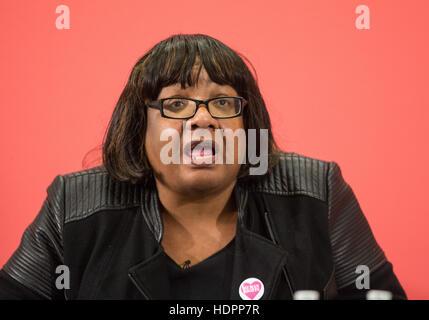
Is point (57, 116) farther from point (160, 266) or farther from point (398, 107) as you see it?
point (398, 107)

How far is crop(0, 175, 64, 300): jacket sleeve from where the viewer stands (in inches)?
54.9

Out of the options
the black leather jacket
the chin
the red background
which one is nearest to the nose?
the chin

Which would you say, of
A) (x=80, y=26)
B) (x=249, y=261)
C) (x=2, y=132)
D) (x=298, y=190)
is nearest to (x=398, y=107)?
(x=298, y=190)

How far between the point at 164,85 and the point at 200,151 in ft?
0.68

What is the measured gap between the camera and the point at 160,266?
1.33 metres

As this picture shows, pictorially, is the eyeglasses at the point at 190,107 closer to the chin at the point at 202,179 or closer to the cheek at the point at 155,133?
the cheek at the point at 155,133

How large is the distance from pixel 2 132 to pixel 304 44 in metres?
1.09

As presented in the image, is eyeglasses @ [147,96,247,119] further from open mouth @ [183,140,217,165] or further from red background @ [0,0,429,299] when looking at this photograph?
red background @ [0,0,429,299]

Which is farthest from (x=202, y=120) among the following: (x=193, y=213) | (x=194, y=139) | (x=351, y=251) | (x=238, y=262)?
(x=351, y=251)

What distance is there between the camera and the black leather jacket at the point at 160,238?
134cm

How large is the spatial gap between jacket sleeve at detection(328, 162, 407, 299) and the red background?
35 centimetres

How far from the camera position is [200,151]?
4.23ft

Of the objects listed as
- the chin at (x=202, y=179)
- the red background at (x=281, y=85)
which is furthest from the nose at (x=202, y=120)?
the red background at (x=281, y=85)

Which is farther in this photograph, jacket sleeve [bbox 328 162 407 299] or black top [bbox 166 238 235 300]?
jacket sleeve [bbox 328 162 407 299]
